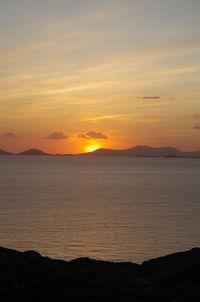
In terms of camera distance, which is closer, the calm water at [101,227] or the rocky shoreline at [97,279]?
the rocky shoreline at [97,279]

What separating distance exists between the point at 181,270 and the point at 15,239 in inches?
1174

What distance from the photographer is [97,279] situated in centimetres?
1550

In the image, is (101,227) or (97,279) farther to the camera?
(101,227)

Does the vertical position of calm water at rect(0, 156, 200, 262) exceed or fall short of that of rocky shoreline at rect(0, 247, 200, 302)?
it falls short

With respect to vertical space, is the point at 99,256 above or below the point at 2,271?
below

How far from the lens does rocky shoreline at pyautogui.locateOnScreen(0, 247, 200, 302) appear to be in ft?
39.8

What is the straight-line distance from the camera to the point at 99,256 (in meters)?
35.1

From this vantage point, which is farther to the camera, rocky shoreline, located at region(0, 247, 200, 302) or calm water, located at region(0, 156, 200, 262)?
calm water, located at region(0, 156, 200, 262)

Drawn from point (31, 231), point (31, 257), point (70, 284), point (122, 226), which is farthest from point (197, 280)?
point (122, 226)

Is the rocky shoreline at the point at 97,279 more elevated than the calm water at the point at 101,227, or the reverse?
the rocky shoreline at the point at 97,279

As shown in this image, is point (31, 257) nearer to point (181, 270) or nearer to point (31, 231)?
point (181, 270)

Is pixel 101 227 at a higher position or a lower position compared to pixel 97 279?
lower

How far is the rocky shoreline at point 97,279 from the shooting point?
12.1 metres

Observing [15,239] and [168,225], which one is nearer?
[15,239]
